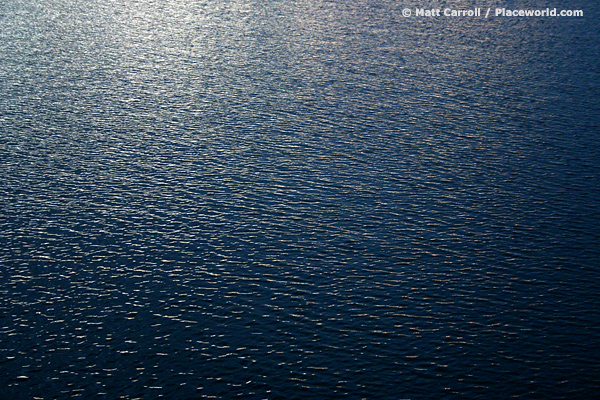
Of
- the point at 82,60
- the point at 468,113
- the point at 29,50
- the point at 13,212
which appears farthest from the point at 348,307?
the point at 29,50

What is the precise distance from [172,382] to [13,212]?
1733cm

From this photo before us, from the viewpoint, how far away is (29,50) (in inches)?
2489

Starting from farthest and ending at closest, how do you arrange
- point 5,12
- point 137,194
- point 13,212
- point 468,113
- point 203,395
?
point 5,12
point 468,113
point 137,194
point 13,212
point 203,395

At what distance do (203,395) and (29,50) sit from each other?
4995 cm

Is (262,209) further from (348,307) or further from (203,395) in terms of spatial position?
(203,395)

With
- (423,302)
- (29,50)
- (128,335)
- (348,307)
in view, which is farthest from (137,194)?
(29,50)

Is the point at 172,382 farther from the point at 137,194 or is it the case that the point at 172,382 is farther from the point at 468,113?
the point at 468,113

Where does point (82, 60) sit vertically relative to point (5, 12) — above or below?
below

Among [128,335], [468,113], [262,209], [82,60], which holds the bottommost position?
[128,335]

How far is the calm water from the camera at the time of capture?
26625 mm

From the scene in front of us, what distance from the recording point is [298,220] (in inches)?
1462

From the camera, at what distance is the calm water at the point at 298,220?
26.6 metres

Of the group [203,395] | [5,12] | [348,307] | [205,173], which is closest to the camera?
[203,395]

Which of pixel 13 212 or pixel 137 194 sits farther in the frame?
pixel 137 194
